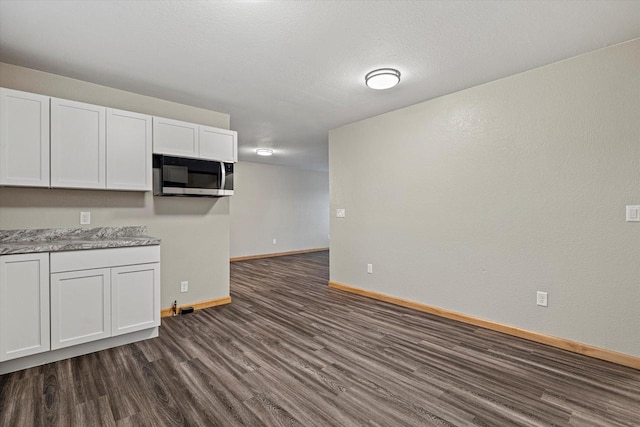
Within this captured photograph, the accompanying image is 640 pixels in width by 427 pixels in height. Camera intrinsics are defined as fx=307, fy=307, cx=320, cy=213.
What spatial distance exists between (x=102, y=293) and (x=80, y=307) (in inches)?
6.8

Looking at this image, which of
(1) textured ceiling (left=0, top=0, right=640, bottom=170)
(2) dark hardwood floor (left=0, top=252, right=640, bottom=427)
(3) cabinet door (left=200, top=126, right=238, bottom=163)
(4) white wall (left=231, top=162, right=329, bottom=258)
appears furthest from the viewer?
(4) white wall (left=231, top=162, right=329, bottom=258)

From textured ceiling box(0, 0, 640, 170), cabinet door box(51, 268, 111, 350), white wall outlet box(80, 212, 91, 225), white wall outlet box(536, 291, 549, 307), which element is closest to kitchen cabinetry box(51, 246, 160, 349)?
cabinet door box(51, 268, 111, 350)

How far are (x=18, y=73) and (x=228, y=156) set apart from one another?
6.50 feet

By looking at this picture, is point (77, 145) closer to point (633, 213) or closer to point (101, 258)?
point (101, 258)

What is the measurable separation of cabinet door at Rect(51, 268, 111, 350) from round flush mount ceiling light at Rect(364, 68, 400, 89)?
2952 millimetres

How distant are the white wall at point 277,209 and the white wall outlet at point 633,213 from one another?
677 centimetres

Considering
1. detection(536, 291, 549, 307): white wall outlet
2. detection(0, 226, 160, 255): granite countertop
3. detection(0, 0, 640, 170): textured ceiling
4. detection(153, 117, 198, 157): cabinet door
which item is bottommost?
detection(536, 291, 549, 307): white wall outlet

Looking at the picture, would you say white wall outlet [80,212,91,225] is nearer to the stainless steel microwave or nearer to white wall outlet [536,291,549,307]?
the stainless steel microwave

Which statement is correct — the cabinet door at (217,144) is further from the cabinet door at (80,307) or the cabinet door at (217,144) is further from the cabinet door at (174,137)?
the cabinet door at (80,307)

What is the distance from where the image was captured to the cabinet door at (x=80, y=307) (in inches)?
95.4

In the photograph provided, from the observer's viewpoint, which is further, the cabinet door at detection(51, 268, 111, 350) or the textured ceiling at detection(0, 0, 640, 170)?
the cabinet door at detection(51, 268, 111, 350)

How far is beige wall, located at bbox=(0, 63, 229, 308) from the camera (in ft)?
9.13

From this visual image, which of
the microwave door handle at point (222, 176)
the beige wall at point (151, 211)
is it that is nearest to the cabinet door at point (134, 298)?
the beige wall at point (151, 211)

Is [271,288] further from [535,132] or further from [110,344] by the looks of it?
[535,132]
